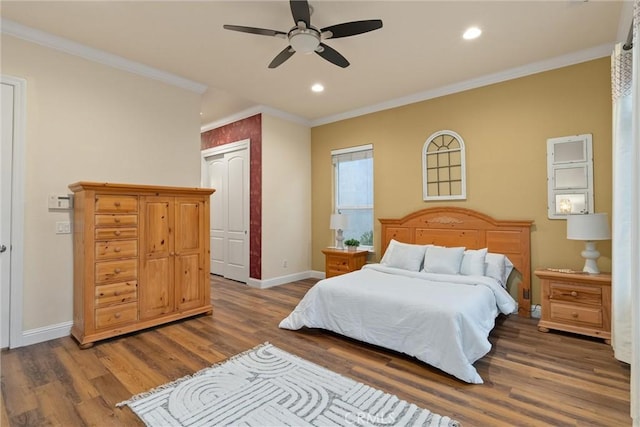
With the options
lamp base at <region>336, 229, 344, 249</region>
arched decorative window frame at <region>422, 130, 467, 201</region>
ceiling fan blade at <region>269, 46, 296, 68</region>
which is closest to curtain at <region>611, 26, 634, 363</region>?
arched decorative window frame at <region>422, 130, 467, 201</region>

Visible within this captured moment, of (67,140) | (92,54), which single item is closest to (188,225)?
(67,140)

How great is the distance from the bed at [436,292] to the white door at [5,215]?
99.1 inches

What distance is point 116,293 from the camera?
305 cm

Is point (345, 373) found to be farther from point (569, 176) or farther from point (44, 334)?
point (569, 176)

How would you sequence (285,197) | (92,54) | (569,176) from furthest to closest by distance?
(285,197), (569,176), (92,54)

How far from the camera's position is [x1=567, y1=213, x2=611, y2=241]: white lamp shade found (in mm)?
2951

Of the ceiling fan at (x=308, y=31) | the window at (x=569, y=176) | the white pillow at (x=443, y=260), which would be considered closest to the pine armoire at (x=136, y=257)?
the ceiling fan at (x=308, y=31)

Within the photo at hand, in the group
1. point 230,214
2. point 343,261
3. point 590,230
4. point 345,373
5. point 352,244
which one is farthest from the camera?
point 230,214

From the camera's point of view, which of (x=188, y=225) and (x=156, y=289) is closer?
(x=156, y=289)

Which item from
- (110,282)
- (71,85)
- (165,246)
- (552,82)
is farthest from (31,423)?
(552,82)

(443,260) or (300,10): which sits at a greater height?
(300,10)

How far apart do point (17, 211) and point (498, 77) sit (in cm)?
533

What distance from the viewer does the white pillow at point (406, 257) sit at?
3.86 m

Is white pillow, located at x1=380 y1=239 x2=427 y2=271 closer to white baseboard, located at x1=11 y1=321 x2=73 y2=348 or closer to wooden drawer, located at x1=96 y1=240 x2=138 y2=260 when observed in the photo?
wooden drawer, located at x1=96 y1=240 x2=138 y2=260
